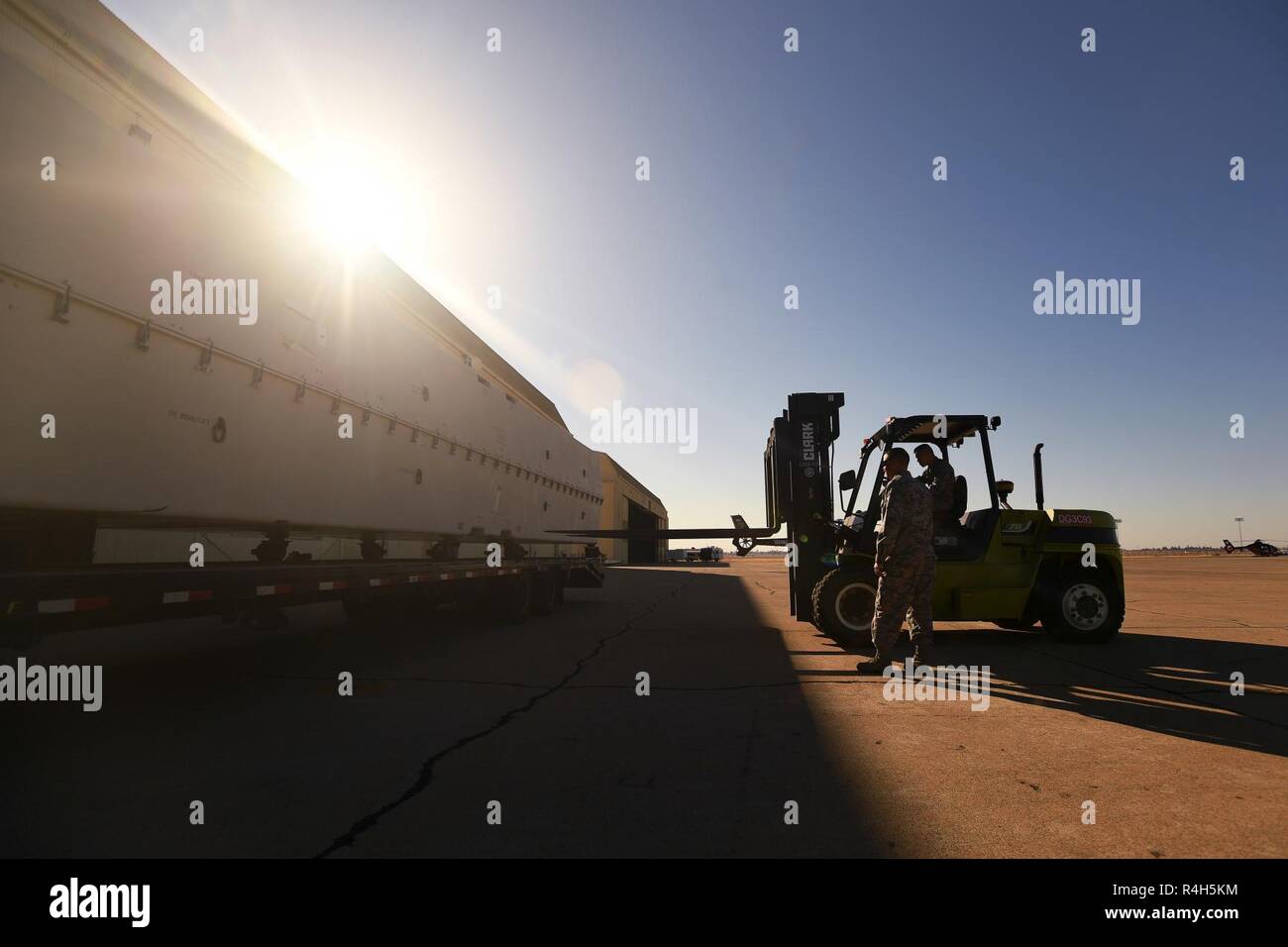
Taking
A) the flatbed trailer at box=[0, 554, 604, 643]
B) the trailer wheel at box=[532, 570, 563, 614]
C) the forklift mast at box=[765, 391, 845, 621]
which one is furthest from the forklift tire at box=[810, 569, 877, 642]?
the trailer wheel at box=[532, 570, 563, 614]

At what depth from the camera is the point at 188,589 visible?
13.6 feet

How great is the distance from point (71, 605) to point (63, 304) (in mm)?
1533

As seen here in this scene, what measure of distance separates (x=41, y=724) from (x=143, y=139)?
143 inches

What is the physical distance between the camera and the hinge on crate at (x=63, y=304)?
363cm

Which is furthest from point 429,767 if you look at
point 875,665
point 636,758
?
point 875,665

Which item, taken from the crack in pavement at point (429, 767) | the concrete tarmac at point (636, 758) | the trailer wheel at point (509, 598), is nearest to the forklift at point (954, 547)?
the concrete tarmac at point (636, 758)

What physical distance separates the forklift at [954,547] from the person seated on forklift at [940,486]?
0.05 metres

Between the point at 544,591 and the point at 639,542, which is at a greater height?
the point at 544,591

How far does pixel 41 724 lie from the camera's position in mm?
4469

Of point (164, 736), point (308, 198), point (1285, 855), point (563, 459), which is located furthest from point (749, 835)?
point (563, 459)

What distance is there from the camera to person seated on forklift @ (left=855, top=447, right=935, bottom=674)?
6203 millimetres

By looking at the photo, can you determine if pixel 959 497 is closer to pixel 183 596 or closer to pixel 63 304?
pixel 183 596
